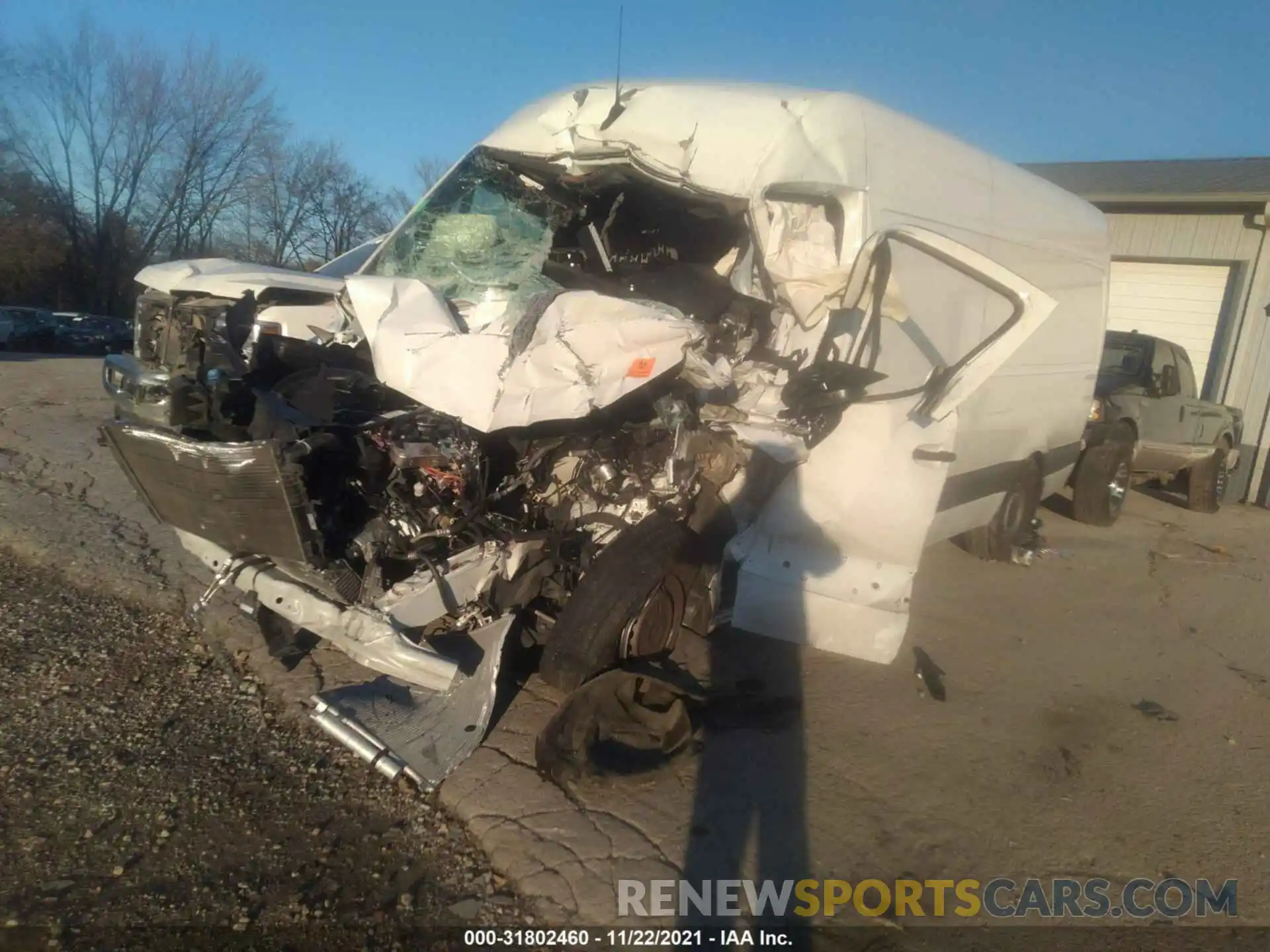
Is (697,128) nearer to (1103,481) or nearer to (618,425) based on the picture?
(618,425)

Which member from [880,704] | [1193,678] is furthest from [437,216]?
[1193,678]

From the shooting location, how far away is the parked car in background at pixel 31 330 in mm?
22797

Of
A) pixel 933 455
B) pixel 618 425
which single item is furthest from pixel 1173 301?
pixel 618 425

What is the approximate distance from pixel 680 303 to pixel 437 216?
1.82m

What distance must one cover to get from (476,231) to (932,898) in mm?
4096

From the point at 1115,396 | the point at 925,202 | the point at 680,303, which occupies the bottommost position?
the point at 1115,396

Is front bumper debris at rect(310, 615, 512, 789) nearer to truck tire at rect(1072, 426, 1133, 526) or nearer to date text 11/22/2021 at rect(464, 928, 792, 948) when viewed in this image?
date text 11/22/2021 at rect(464, 928, 792, 948)

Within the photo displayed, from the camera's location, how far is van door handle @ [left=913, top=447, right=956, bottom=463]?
156 inches

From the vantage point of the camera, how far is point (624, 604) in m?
3.79

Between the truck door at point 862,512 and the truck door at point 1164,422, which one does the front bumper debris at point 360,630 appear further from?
the truck door at point 1164,422

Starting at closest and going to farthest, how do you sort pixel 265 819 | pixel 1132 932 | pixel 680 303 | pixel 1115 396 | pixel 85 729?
pixel 1132 932 → pixel 265 819 → pixel 85 729 → pixel 680 303 → pixel 1115 396

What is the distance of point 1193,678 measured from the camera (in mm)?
5121

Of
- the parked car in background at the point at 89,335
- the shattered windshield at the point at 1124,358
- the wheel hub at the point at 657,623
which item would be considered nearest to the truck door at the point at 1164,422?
the shattered windshield at the point at 1124,358

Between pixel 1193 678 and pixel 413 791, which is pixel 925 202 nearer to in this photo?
pixel 1193 678
